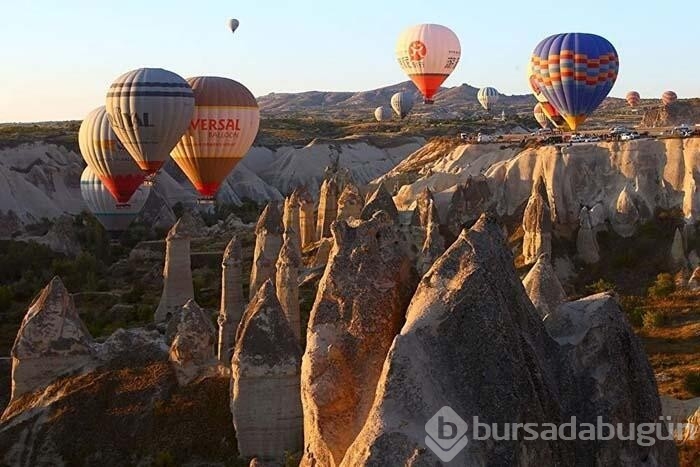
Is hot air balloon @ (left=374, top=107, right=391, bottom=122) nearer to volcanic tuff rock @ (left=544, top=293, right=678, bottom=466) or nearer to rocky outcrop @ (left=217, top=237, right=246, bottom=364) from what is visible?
rocky outcrop @ (left=217, top=237, right=246, bottom=364)

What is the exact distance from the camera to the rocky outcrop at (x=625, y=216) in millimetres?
32500

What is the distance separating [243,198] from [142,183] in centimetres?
2839

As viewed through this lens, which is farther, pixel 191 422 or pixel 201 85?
pixel 201 85

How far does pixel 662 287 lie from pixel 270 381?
1687cm

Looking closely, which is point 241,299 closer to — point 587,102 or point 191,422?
point 191,422

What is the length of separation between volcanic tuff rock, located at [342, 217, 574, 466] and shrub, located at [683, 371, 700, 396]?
10276mm

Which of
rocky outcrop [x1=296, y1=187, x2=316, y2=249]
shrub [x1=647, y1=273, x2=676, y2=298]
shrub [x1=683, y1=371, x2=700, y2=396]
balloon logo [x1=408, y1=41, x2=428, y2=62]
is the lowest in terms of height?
shrub [x1=647, y1=273, x2=676, y2=298]

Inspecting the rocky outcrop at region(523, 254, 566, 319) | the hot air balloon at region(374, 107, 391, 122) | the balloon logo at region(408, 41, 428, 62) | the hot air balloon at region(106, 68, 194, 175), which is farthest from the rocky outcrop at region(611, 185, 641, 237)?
the hot air balloon at region(374, 107, 391, 122)

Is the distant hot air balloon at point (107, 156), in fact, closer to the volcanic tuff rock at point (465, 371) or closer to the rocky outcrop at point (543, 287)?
the rocky outcrop at point (543, 287)

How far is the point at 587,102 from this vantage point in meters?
37.4

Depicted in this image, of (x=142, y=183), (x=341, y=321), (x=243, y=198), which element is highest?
(x=341, y=321)

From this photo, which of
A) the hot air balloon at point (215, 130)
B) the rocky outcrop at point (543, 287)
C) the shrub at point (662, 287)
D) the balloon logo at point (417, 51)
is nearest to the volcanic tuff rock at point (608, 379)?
the rocky outcrop at point (543, 287)

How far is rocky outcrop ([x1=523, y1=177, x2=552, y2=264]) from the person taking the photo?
97.3 ft

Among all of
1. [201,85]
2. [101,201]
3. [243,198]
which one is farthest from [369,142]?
[201,85]
